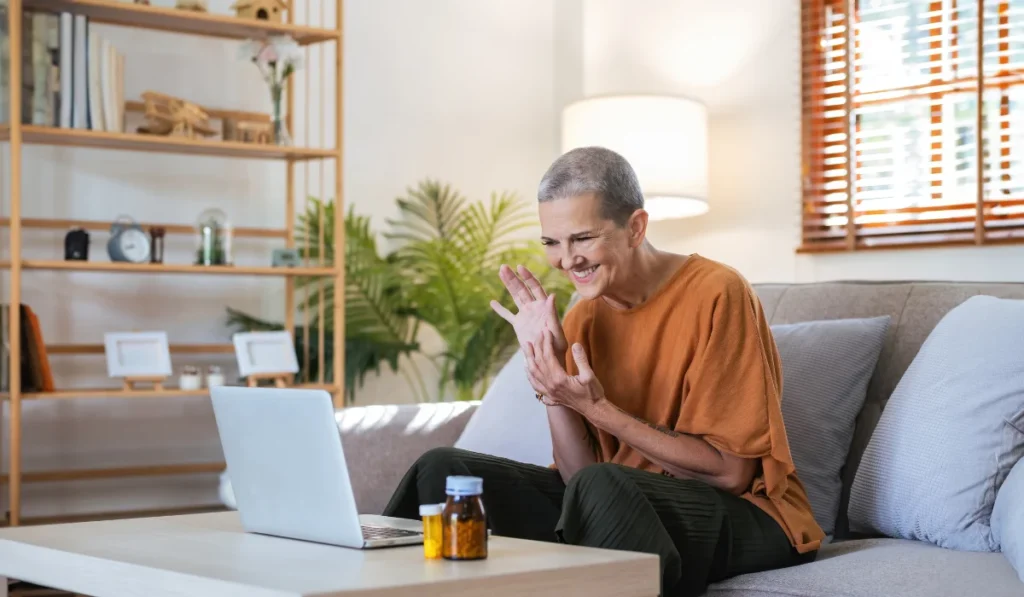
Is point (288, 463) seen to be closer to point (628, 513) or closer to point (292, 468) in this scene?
point (292, 468)

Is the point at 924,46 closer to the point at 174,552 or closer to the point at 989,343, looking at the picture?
the point at 989,343

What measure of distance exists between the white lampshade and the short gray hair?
5.89ft

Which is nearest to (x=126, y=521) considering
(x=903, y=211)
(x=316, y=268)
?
(x=316, y=268)

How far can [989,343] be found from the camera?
2.04 m

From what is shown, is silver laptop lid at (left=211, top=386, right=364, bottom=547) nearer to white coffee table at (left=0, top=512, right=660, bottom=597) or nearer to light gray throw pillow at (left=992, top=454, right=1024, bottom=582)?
white coffee table at (left=0, top=512, right=660, bottom=597)

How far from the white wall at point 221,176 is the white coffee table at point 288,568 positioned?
86.3 inches

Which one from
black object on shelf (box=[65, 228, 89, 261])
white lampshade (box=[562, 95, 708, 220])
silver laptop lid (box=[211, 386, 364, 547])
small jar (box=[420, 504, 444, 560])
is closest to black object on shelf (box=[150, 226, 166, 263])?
black object on shelf (box=[65, 228, 89, 261])

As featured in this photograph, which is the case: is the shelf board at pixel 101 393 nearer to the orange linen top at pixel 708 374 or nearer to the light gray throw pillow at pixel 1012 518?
the orange linen top at pixel 708 374

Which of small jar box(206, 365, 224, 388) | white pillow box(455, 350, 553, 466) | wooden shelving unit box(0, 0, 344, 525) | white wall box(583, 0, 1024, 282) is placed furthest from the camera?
white wall box(583, 0, 1024, 282)

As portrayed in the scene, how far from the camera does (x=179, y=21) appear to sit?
3.66 meters

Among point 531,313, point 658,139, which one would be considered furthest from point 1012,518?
point 658,139

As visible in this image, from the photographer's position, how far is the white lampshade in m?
3.83

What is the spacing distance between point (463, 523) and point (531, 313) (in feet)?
2.08

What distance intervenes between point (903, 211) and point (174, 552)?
2869 mm
